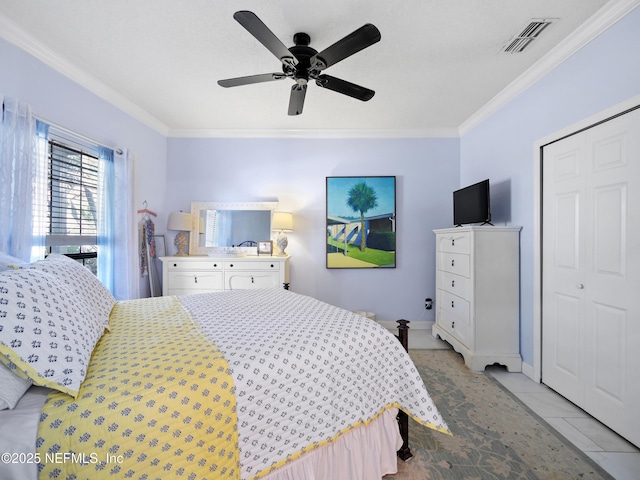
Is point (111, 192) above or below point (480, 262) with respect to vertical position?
above

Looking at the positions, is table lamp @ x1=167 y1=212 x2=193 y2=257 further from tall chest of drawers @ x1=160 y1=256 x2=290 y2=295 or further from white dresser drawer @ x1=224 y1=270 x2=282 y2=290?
white dresser drawer @ x1=224 y1=270 x2=282 y2=290

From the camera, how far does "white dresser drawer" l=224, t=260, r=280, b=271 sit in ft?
11.3

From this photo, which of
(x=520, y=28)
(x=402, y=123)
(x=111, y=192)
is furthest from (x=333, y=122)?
(x=111, y=192)

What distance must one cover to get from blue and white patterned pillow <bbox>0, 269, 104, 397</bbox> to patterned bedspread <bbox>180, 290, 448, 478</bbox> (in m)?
0.46

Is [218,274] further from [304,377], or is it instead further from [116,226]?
[304,377]

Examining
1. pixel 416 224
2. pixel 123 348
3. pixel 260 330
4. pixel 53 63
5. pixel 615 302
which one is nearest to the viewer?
pixel 123 348

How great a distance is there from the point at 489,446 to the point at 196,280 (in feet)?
10.1

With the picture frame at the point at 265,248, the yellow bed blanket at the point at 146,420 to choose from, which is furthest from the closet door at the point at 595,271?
Result: the picture frame at the point at 265,248

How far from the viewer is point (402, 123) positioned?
3.66 metres

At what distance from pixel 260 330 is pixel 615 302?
85.9 inches

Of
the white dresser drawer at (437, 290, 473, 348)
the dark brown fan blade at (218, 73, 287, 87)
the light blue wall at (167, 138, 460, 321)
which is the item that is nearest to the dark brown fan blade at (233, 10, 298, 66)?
the dark brown fan blade at (218, 73, 287, 87)

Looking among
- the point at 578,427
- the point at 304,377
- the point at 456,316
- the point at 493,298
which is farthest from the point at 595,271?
the point at 304,377

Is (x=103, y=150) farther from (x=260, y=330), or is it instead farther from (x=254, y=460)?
(x=254, y=460)

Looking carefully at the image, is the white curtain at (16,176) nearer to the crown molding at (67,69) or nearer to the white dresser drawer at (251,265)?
the crown molding at (67,69)
